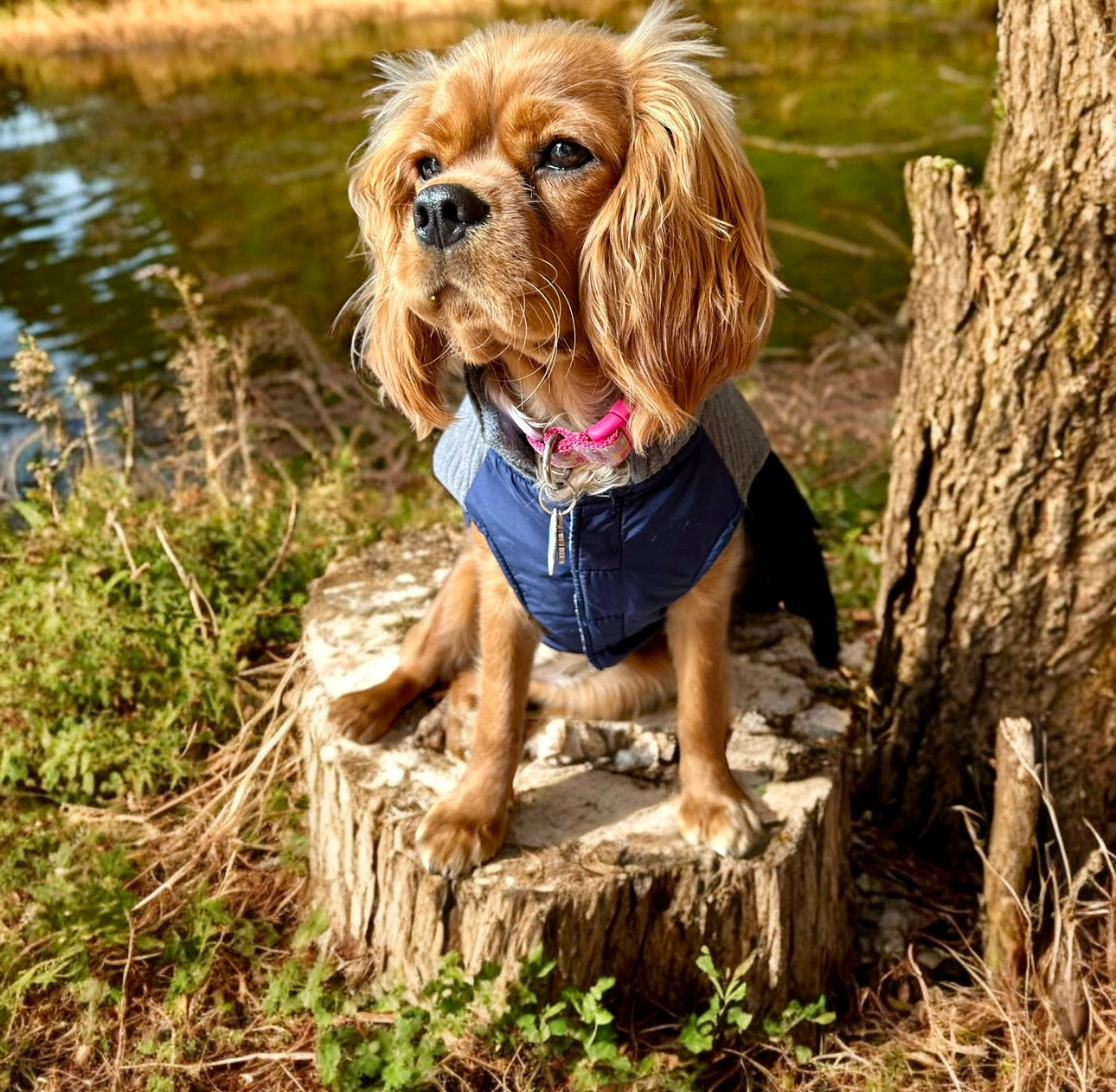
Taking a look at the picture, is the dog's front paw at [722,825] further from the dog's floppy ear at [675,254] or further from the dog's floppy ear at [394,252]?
the dog's floppy ear at [394,252]

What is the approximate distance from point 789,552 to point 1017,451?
573 millimetres

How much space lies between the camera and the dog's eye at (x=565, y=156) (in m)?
2.07

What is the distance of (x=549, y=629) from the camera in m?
2.63

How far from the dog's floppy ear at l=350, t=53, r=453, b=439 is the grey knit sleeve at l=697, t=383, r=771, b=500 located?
0.55 m

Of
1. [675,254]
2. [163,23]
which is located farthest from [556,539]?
[163,23]

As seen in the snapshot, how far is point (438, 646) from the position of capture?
2.94 meters

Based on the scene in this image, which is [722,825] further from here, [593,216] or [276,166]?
[276,166]

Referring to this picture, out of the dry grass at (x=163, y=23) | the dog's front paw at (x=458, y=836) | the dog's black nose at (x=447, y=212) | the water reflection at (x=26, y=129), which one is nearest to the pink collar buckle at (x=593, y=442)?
the dog's black nose at (x=447, y=212)

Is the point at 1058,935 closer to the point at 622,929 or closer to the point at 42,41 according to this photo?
the point at 622,929

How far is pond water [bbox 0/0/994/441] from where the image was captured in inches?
316

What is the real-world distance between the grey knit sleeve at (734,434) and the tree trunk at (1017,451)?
535mm

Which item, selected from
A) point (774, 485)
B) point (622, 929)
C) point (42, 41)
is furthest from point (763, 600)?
point (42, 41)

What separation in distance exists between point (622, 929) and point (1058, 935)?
950 mm

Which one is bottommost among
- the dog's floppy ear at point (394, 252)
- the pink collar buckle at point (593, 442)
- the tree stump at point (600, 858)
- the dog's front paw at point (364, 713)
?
the tree stump at point (600, 858)
